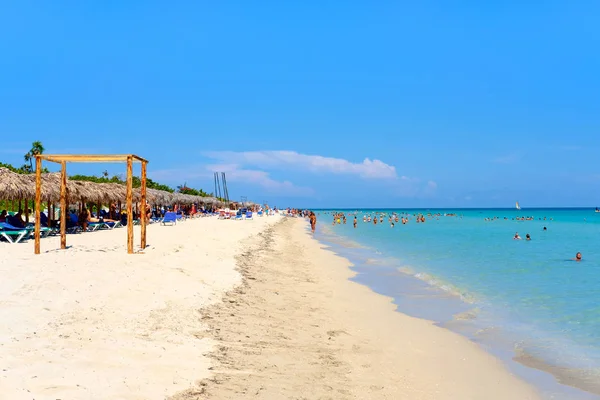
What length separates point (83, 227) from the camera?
62.4ft

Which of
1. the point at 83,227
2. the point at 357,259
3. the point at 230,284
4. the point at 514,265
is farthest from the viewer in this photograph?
the point at 83,227

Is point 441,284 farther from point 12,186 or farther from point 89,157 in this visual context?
point 12,186

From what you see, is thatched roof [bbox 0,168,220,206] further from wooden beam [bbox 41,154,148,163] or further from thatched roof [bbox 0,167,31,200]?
wooden beam [bbox 41,154,148,163]

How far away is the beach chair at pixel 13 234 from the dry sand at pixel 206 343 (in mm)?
4796

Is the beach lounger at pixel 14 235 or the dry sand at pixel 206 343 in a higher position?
the beach lounger at pixel 14 235

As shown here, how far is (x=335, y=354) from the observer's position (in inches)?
202

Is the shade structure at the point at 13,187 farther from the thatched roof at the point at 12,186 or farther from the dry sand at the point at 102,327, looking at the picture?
the dry sand at the point at 102,327

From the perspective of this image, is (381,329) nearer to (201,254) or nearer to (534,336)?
(534,336)

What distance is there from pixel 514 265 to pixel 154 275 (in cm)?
1230

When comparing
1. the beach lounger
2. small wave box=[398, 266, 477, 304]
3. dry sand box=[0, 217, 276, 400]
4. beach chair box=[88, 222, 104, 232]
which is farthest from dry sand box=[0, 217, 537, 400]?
beach chair box=[88, 222, 104, 232]

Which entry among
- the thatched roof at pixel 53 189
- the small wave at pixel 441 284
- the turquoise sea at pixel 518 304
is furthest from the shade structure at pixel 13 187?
the small wave at pixel 441 284

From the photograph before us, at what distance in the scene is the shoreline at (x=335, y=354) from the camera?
13.3 ft

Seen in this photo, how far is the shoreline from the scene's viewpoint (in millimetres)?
4046

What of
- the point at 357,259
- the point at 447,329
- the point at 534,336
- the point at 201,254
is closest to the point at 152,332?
the point at 447,329
